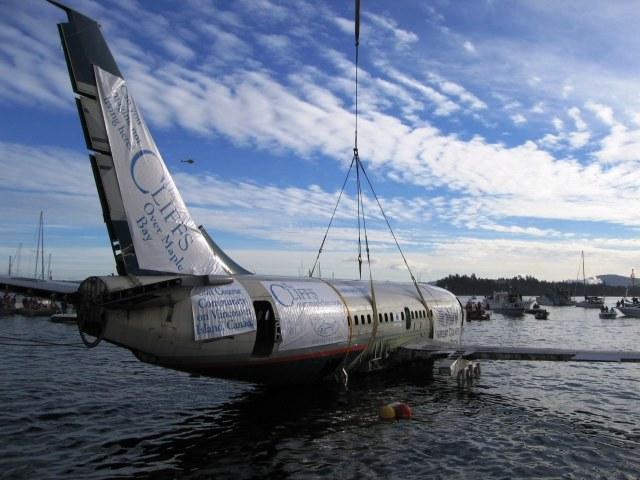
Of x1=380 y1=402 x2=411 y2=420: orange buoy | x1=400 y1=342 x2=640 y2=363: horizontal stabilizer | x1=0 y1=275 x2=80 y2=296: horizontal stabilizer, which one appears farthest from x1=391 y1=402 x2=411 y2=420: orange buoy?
x1=0 y1=275 x2=80 y2=296: horizontal stabilizer

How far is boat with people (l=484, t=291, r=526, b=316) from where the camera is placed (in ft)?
305

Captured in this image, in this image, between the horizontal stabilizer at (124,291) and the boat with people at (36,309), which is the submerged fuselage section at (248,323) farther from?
the boat with people at (36,309)

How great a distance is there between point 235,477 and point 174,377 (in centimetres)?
1360

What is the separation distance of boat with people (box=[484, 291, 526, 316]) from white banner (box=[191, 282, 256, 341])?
84.4 m

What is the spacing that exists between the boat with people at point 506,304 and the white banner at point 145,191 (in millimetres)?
84966

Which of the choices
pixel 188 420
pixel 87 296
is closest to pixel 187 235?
pixel 87 296

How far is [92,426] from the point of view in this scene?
16.8m

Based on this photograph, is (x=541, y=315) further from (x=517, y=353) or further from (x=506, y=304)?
(x=517, y=353)

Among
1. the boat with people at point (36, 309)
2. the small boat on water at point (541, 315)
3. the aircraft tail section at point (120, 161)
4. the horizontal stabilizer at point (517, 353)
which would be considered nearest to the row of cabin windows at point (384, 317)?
the horizontal stabilizer at point (517, 353)

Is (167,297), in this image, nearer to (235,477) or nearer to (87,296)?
(87,296)

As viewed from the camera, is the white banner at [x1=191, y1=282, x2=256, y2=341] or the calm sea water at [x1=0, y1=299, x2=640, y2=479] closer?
the calm sea water at [x1=0, y1=299, x2=640, y2=479]

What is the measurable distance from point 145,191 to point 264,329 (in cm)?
596

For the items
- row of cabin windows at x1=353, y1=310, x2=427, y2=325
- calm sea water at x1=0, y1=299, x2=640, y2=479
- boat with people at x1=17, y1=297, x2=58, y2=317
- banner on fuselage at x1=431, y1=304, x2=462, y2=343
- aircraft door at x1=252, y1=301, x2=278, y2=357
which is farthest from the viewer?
boat with people at x1=17, y1=297, x2=58, y2=317

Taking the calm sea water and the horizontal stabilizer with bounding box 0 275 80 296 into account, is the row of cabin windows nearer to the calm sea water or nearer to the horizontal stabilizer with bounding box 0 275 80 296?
the calm sea water
